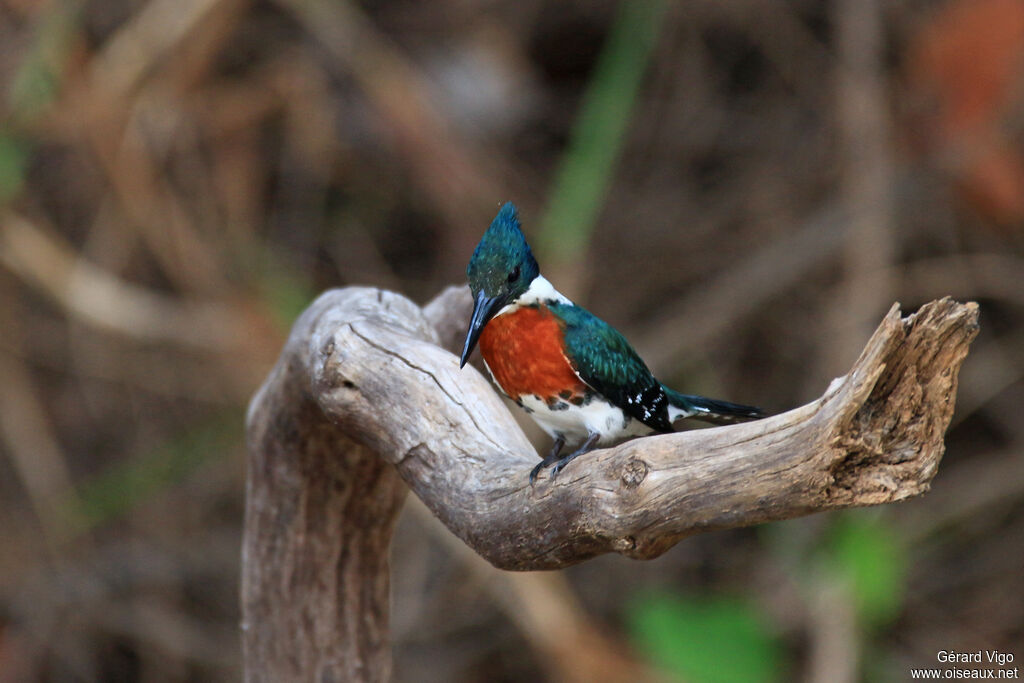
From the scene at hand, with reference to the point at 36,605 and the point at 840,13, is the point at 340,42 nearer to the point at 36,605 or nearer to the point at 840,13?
the point at 840,13

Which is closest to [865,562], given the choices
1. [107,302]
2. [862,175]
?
[862,175]

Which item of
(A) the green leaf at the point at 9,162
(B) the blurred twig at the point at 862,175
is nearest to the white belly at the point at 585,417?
(B) the blurred twig at the point at 862,175

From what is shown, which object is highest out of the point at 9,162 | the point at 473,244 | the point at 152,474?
the point at 473,244

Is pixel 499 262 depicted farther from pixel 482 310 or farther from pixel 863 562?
pixel 863 562

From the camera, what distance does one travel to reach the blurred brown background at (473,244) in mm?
3547

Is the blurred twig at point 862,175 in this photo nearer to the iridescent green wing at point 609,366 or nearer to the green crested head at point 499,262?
the iridescent green wing at point 609,366

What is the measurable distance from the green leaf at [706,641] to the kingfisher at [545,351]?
152cm

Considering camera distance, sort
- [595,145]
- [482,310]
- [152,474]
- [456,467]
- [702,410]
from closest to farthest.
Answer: [456,467] → [482,310] → [702,410] → [595,145] → [152,474]

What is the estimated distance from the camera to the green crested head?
1.71 metres

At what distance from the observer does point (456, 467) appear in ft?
4.66

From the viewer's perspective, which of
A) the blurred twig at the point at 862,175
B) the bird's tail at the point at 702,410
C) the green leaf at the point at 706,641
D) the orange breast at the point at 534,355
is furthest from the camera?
the blurred twig at the point at 862,175

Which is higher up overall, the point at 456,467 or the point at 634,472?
the point at 456,467

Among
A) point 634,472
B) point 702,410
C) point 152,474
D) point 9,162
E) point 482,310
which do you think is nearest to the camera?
point 634,472

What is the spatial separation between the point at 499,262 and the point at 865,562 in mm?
1854
